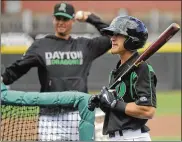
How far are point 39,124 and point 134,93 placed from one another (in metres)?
1.60

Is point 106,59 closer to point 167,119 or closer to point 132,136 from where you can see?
point 167,119

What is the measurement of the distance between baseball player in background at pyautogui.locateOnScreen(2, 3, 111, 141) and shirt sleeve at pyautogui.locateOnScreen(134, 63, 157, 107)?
6.33ft

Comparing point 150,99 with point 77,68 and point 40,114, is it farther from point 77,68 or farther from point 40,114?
point 77,68

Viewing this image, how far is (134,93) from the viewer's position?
4078 mm

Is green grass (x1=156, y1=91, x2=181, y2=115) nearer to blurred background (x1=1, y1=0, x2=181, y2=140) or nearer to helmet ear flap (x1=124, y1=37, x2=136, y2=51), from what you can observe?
blurred background (x1=1, y1=0, x2=181, y2=140)

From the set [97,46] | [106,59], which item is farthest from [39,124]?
[106,59]

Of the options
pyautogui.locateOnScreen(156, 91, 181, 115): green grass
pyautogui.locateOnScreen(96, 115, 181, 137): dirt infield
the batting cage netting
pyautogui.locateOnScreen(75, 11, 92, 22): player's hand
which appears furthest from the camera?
pyautogui.locateOnScreen(156, 91, 181, 115): green grass

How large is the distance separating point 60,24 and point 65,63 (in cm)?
47

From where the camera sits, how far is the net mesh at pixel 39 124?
5.33 metres

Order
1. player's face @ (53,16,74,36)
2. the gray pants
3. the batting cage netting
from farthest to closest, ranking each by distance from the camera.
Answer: player's face @ (53,16,74,36) → the batting cage netting → the gray pants

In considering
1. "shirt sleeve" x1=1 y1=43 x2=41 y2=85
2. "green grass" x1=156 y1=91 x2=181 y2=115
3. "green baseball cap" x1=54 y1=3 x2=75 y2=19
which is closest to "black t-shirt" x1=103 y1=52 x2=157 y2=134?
"shirt sleeve" x1=1 y1=43 x2=41 y2=85

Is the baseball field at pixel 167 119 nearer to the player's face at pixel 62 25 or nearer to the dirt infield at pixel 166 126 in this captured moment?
the dirt infield at pixel 166 126

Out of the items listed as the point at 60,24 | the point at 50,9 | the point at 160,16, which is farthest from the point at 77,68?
the point at 50,9

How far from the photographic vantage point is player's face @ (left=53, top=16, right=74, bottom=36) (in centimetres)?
610
